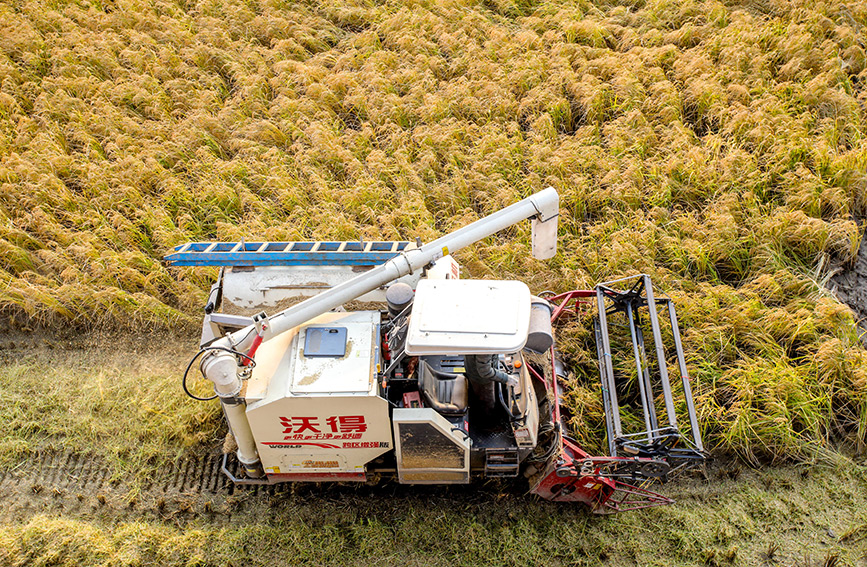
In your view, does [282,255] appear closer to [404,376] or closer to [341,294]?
[341,294]

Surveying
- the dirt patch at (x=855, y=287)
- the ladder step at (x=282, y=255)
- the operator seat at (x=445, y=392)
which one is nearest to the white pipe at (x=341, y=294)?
the ladder step at (x=282, y=255)

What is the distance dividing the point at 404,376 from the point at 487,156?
3916mm

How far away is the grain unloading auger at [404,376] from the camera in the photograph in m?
4.60

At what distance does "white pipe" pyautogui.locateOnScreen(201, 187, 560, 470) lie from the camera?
14.9 ft

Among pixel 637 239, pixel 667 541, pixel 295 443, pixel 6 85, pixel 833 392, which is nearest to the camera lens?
pixel 295 443

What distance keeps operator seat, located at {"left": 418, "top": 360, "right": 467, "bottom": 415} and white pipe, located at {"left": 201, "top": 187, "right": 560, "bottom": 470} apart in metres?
0.75

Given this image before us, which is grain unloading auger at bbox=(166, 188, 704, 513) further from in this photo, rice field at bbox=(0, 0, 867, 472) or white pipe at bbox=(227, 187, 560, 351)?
rice field at bbox=(0, 0, 867, 472)

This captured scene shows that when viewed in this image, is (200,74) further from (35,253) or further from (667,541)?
(667,541)

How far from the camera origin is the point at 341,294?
15.9 ft

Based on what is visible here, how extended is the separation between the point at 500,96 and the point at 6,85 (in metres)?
6.87

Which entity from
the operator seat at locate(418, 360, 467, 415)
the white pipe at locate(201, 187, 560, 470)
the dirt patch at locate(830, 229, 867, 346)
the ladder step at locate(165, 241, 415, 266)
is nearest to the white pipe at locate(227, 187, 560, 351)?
the white pipe at locate(201, 187, 560, 470)

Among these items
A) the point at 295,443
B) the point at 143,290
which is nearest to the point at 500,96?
the point at 143,290

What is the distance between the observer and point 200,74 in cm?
964

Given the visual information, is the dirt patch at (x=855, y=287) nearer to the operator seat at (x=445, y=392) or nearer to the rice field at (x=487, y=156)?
the rice field at (x=487, y=156)
